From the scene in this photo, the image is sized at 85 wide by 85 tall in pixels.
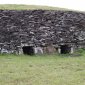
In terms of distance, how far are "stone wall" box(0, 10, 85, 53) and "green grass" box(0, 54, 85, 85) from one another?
61.4 inches

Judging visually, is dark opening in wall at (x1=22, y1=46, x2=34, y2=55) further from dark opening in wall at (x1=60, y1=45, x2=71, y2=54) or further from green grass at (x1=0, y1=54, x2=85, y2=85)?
dark opening in wall at (x1=60, y1=45, x2=71, y2=54)

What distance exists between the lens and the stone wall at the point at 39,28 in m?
24.0

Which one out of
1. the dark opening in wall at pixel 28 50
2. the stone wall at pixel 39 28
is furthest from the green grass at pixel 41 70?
the stone wall at pixel 39 28

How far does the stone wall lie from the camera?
24.0 meters

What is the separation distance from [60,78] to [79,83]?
4.16 ft

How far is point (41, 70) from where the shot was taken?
17984 mm

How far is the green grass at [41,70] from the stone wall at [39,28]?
1.56m

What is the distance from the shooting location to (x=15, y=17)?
24984mm

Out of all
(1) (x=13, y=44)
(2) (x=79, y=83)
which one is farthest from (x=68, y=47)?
(2) (x=79, y=83)

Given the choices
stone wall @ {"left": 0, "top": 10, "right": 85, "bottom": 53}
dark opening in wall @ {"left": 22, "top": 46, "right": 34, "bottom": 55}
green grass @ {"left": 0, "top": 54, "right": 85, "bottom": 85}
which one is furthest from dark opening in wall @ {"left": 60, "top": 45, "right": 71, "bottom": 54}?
dark opening in wall @ {"left": 22, "top": 46, "right": 34, "bottom": 55}

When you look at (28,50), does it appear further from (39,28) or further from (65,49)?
(65,49)

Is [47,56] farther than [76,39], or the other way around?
[76,39]

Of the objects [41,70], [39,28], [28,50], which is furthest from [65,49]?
[41,70]

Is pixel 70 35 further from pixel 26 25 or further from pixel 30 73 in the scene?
pixel 30 73
